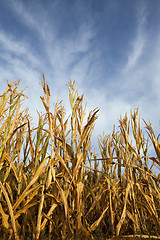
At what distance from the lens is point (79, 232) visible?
139 cm

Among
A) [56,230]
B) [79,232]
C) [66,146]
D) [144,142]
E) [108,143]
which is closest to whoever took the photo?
[79,232]

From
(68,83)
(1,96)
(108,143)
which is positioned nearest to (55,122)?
(68,83)

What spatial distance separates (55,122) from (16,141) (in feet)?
1.48

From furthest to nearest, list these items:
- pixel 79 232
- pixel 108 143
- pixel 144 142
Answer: pixel 108 143
pixel 144 142
pixel 79 232

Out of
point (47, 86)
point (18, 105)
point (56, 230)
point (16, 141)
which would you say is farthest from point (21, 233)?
point (47, 86)

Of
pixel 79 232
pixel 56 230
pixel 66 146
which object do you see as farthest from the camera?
pixel 66 146

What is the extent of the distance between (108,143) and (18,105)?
1207 mm

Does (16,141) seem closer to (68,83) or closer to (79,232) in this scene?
(68,83)

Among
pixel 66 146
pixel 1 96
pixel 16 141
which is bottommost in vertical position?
pixel 66 146

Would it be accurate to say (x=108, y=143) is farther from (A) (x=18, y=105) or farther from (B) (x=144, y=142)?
(A) (x=18, y=105)

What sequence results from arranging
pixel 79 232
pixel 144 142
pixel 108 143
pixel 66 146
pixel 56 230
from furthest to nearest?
1. pixel 108 143
2. pixel 144 142
3. pixel 66 146
4. pixel 56 230
5. pixel 79 232

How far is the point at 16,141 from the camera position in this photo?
1.96 m

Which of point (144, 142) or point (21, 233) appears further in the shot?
point (144, 142)

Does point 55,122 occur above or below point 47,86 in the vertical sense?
below
